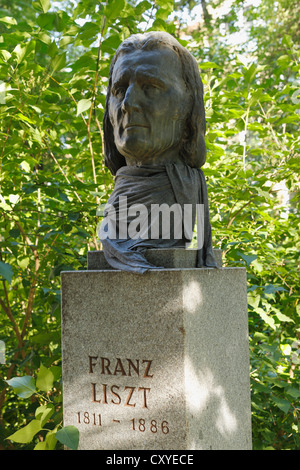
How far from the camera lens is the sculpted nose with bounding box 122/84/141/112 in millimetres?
2467

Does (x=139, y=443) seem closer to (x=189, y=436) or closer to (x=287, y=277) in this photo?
(x=189, y=436)

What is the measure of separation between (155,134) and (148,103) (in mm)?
159

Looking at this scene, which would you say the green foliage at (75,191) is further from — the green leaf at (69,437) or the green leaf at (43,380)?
the green leaf at (69,437)

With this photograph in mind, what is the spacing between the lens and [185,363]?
7.12 ft

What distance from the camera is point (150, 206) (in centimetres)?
248

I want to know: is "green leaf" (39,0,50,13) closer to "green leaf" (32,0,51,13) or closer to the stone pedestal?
"green leaf" (32,0,51,13)

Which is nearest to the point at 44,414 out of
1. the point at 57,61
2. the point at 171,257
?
the point at 171,257

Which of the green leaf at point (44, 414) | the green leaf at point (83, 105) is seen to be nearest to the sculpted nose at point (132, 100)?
the green leaf at point (83, 105)

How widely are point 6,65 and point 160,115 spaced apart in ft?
3.49

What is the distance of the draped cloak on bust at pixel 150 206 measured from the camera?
2.45 metres

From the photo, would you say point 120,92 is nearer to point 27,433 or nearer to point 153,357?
point 153,357

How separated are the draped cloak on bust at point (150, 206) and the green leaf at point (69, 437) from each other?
0.76 meters

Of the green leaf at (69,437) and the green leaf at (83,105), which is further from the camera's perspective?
the green leaf at (83,105)

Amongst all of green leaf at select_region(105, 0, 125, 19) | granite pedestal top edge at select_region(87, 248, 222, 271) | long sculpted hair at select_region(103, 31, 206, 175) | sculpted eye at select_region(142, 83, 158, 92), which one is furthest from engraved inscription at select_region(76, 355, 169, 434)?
green leaf at select_region(105, 0, 125, 19)
